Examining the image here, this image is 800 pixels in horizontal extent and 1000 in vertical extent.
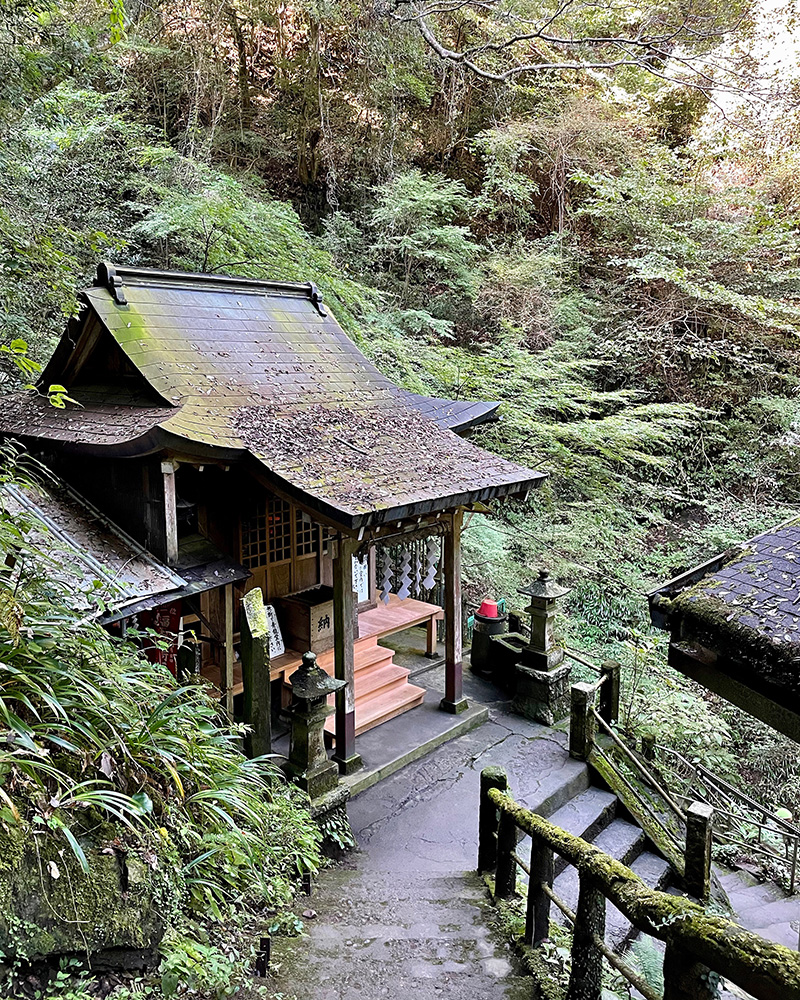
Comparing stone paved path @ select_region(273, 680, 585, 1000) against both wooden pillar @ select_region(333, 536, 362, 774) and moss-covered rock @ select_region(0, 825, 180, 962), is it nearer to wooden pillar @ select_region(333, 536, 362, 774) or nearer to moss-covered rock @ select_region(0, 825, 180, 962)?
wooden pillar @ select_region(333, 536, 362, 774)

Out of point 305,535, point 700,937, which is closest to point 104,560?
point 305,535

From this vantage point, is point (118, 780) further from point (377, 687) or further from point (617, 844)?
point (617, 844)

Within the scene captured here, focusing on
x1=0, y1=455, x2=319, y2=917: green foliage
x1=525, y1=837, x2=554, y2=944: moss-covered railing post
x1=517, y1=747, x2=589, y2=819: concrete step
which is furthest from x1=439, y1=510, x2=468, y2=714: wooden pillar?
x1=525, y1=837, x2=554, y2=944: moss-covered railing post

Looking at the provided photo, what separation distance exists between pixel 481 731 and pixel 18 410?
21.8ft

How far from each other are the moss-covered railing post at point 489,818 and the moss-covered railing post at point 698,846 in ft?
4.45

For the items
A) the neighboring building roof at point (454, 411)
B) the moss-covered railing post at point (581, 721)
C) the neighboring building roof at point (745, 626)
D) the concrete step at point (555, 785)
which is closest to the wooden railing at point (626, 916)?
the neighboring building roof at point (745, 626)

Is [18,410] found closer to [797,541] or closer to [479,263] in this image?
[797,541]

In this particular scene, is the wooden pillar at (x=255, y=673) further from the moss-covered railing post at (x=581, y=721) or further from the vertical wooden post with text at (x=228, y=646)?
the moss-covered railing post at (x=581, y=721)

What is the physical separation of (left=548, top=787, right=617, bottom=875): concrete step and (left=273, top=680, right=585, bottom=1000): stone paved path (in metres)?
0.20

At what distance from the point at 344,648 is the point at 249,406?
2.77 meters

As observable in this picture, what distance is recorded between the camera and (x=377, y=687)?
8016 mm

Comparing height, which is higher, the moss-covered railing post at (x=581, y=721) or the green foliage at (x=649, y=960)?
the moss-covered railing post at (x=581, y=721)

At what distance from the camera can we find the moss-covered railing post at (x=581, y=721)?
6.89 m

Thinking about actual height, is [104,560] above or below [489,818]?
above
